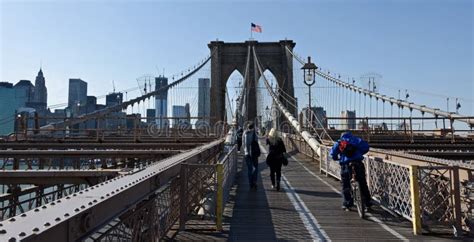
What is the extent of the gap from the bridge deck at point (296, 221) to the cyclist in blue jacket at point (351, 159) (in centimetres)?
41

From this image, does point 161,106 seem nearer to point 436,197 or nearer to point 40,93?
point 40,93

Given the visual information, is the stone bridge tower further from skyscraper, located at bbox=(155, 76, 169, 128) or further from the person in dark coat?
the person in dark coat

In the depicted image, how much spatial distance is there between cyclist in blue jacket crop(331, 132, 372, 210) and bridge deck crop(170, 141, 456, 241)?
1.34ft

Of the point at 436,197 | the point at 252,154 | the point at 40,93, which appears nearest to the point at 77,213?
the point at 436,197

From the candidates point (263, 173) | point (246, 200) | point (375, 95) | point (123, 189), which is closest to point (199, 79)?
point (375, 95)

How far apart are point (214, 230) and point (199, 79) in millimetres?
51871

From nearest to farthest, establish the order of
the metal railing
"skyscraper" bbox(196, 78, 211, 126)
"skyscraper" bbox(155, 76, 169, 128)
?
1. the metal railing
2. "skyscraper" bbox(155, 76, 169, 128)
3. "skyscraper" bbox(196, 78, 211, 126)

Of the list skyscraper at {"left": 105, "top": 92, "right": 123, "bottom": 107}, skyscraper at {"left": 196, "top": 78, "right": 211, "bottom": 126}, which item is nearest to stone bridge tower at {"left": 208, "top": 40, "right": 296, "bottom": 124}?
skyscraper at {"left": 196, "top": 78, "right": 211, "bottom": 126}

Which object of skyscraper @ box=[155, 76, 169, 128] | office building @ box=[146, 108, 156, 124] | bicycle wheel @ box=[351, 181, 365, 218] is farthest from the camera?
skyscraper @ box=[155, 76, 169, 128]

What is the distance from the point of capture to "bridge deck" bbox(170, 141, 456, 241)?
5.23 metres

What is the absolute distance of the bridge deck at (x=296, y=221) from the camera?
5234 millimetres

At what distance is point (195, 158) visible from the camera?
655 cm

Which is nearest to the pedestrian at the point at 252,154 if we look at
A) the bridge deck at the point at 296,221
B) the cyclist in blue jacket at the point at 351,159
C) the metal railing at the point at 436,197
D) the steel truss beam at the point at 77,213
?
the bridge deck at the point at 296,221

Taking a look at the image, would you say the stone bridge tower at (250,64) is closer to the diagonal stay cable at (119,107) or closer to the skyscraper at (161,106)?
the diagonal stay cable at (119,107)
